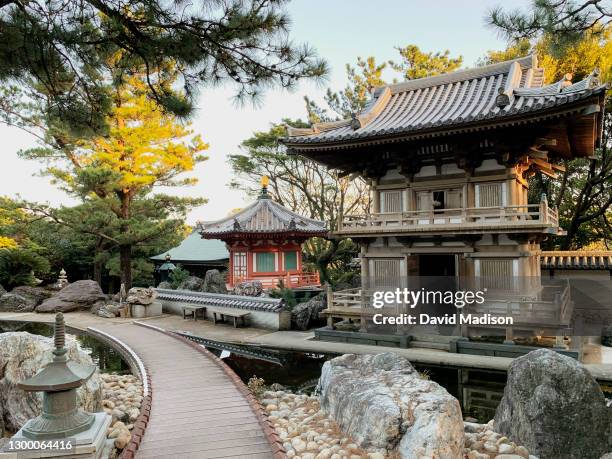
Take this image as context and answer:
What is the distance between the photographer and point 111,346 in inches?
574

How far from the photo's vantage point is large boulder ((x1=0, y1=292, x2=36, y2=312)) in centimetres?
2345

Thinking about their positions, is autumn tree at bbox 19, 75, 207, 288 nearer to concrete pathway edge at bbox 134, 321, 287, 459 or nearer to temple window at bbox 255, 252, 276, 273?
temple window at bbox 255, 252, 276, 273

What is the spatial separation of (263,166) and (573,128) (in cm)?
1936

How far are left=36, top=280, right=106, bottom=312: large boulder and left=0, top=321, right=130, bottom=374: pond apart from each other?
2371 millimetres

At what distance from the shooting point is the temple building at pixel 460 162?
1285cm

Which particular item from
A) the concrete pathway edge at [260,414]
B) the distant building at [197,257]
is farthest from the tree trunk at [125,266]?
the concrete pathway edge at [260,414]

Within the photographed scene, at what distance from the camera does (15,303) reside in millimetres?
23609

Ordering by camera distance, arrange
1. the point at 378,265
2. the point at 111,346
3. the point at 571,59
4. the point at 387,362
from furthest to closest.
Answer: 1. the point at 571,59
2. the point at 378,265
3. the point at 111,346
4. the point at 387,362

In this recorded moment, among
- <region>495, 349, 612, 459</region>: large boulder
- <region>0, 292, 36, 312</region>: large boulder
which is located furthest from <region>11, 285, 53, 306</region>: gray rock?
<region>495, 349, 612, 459</region>: large boulder

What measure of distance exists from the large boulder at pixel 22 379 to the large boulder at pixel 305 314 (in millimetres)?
9969

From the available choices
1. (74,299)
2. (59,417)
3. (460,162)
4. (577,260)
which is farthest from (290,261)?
(59,417)

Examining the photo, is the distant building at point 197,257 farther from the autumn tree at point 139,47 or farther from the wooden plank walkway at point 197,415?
the autumn tree at point 139,47

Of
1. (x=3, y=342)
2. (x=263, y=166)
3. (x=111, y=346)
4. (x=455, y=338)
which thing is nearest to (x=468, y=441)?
(x=455, y=338)

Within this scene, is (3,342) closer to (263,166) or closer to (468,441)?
(468,441)
